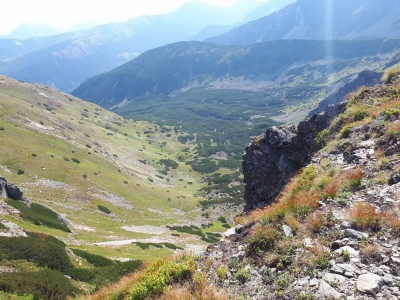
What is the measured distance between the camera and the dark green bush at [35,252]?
65.9 feet

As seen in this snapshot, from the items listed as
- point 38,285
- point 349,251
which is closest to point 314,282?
point 349,251

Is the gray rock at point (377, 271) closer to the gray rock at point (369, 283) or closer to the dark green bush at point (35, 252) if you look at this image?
the gray rock at point (369, 283)

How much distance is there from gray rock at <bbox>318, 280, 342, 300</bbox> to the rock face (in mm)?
17579

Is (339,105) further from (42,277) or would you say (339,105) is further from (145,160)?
(145,160)

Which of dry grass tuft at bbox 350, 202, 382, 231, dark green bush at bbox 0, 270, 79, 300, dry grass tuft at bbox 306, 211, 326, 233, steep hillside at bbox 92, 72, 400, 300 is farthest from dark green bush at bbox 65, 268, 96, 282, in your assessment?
dry grass tuft at bbox 350, 202, 382, 231

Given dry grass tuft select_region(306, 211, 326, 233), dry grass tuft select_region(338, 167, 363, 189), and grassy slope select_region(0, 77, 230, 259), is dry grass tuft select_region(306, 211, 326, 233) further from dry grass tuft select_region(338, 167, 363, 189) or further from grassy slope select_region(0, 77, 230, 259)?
grassy slope select_region(0, 77, 230, 259)

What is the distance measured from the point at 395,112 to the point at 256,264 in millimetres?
12641

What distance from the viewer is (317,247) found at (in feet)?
30.6

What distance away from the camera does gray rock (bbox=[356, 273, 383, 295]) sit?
24.1ft

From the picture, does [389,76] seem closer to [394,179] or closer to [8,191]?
[394,179]

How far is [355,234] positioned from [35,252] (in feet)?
70.4

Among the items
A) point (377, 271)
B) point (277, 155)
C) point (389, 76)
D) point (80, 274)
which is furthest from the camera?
point (277, 155)

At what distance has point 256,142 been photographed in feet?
110

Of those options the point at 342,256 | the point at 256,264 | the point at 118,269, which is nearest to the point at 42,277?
the point at 118,269
